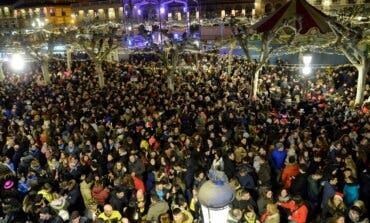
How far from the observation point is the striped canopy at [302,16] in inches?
513

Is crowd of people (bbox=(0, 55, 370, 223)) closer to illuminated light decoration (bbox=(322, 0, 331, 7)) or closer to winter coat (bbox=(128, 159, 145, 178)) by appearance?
winter coat (bbox=(128, 159, 145, 178))

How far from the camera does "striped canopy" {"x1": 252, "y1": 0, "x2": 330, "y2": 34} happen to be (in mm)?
13023

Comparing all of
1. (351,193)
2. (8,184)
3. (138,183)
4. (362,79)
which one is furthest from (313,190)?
(362,79)

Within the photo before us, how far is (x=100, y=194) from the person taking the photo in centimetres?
780

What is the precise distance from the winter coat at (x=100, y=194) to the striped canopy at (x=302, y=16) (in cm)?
883

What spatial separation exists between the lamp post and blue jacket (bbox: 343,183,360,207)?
14.1ft

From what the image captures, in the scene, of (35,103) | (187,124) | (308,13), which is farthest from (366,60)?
(35,103)

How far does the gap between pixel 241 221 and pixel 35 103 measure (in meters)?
11.0

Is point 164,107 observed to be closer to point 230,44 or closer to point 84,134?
A: point 84,134

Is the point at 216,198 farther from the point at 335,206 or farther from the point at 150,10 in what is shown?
the point at 150,10

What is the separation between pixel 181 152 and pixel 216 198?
20.1 feet

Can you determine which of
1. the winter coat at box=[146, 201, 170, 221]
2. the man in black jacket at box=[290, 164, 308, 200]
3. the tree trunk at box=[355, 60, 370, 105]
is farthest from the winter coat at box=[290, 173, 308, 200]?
the tree trunk at box=[355, 60, 370, 105]

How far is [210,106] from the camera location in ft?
43.9

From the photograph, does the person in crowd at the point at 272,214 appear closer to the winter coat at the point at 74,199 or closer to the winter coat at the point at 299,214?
the winter coat at the point at 299,214
